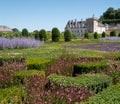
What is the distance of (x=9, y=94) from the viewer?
19.7 feet

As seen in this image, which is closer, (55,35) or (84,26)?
(55,35)

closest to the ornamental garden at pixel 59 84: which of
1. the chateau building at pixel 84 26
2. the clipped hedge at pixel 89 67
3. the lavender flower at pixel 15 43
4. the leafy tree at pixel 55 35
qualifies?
the clipped hedge at pixel 89 67

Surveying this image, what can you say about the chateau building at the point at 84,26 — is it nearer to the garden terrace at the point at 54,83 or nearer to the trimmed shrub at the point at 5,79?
the garden terrace at the point at 54,83

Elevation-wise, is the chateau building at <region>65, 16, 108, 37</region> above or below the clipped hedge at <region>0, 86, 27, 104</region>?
above

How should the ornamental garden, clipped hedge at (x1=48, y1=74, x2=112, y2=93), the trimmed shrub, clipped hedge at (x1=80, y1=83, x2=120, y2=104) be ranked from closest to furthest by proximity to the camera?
clipped hedge at (x1=80, y1=83, x2=120, y2=104) < the ornamental garden < clipped hedge at (x1=48, y1=74, x2=112, y2=93) < the trimmed shrub

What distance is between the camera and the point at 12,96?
592cm

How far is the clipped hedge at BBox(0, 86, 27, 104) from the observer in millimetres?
5764

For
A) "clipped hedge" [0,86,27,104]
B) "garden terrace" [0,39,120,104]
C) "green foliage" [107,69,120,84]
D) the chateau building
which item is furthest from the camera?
the chateau building

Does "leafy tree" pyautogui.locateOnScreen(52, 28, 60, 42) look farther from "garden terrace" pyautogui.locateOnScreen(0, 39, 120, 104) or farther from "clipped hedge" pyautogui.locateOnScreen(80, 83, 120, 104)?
"clipped hedge" pyautogui.locateOnScreen(80, 83, 120, 104)

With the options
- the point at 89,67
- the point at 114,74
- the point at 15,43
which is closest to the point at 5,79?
the point at 89,67

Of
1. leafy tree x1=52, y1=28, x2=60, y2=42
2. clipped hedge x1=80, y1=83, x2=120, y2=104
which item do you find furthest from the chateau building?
clipped hedge x1=80, y1=83, x2=120, y2=104

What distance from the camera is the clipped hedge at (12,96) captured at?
576 cm

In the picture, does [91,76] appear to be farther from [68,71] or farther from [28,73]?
[68,71]

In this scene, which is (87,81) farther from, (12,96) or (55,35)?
(55,35)
